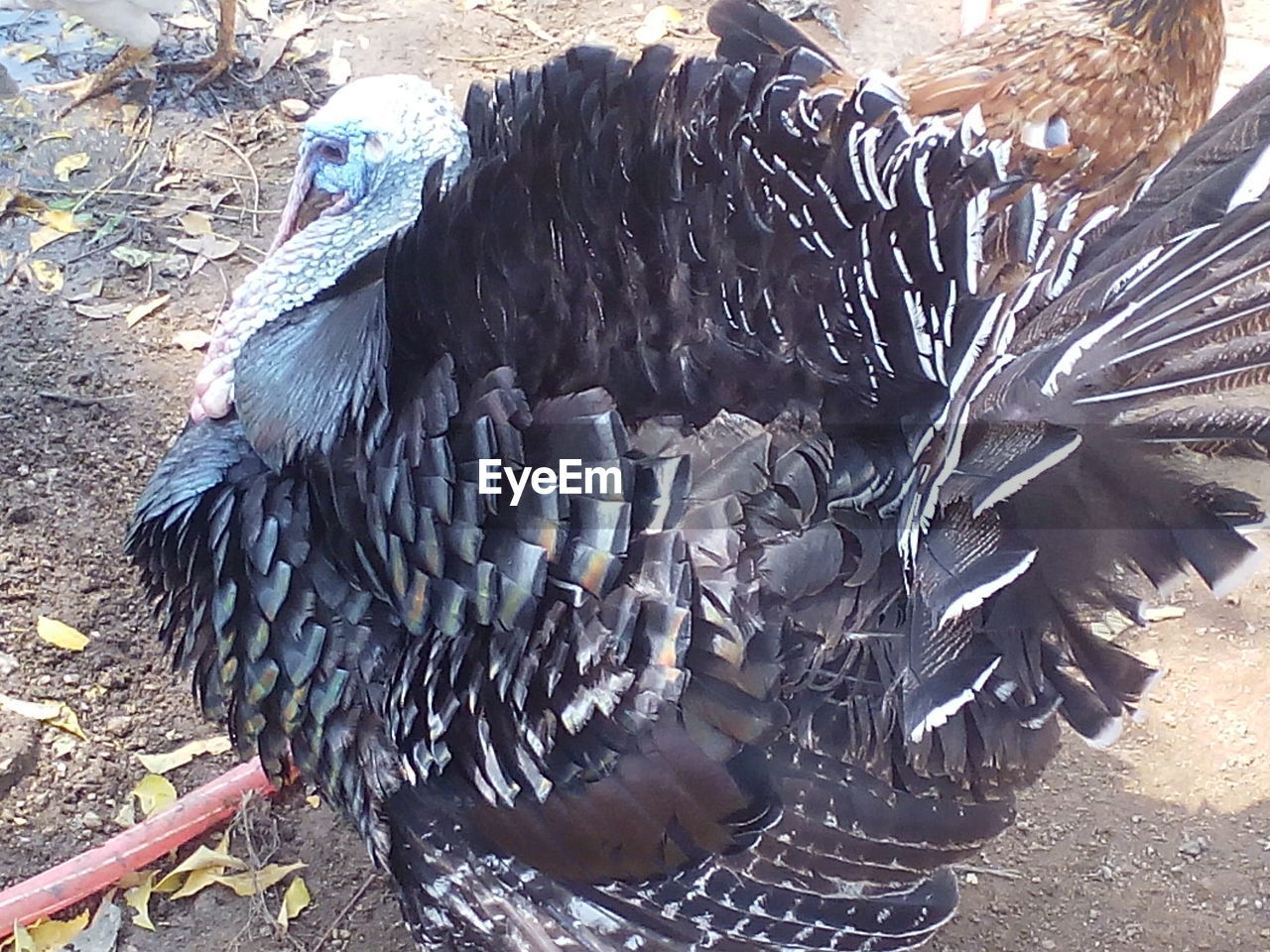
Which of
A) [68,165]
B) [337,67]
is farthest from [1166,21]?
[68,165]

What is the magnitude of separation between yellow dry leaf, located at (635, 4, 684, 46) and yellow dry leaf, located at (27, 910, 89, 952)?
10.5 feet

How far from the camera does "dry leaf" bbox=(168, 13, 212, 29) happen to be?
450cm

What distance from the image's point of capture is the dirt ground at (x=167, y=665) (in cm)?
242

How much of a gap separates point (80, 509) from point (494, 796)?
59.3 inches

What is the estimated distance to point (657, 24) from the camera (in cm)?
452

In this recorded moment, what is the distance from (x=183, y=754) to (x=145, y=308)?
1.37 meters

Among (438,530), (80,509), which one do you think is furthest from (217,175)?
(438,530)

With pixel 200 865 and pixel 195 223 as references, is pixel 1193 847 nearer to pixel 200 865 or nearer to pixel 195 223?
pixel 200 865

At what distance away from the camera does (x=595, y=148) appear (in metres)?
2.00

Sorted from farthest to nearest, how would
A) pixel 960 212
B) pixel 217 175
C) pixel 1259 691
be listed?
pixel 217 175, pixel 1259 691, pixel 960 212

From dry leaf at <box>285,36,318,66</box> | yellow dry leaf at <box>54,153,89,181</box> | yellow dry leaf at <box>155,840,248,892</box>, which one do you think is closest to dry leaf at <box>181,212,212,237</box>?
yellow dry leaf at <box>54,153,89,181</box>

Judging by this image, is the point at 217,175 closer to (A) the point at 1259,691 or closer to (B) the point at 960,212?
(B) the point at 960,212

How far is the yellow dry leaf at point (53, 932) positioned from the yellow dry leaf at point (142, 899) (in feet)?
0.27

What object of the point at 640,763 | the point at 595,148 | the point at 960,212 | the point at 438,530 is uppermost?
the point at 960,212
